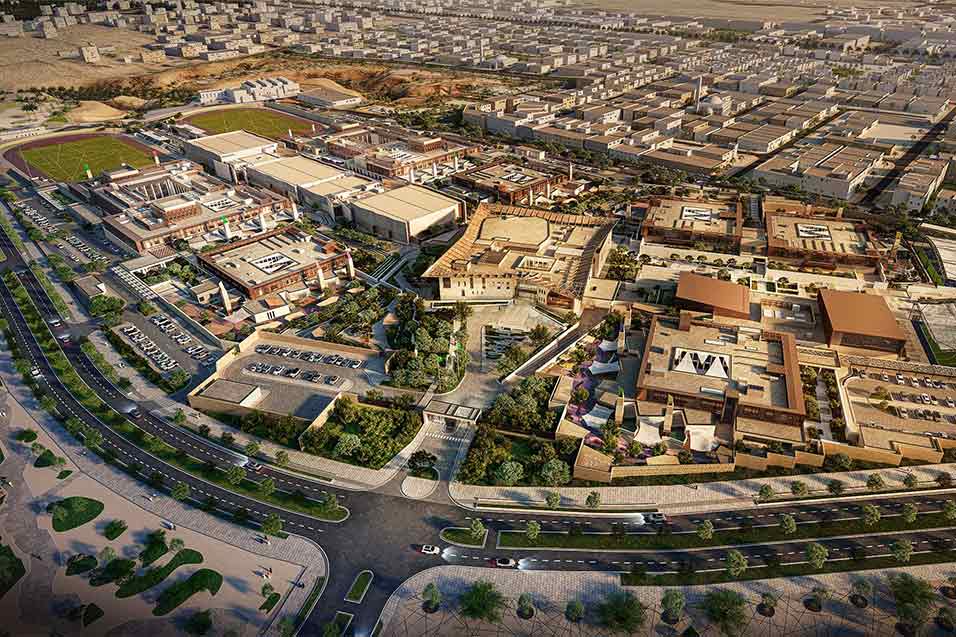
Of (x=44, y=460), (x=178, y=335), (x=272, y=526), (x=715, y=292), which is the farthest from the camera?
(x=178, y=335)

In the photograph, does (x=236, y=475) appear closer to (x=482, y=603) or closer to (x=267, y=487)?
(x=267, y=487)

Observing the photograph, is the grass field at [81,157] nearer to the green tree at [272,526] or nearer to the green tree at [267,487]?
the green tree at [267,487]

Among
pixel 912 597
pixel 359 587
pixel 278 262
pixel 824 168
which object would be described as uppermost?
pixel 824 168

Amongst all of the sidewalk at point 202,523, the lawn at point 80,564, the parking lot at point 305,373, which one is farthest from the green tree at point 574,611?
the lawn at point 80,564

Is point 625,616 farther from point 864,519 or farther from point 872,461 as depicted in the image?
point 872,461

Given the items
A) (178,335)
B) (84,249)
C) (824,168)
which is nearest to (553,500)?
(178,335)

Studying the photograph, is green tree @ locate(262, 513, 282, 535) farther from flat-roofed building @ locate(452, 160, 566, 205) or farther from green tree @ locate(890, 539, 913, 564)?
flat-roofed building @ locate(452, 160, 566, 205)

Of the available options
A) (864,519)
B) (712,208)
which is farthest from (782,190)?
(864,519)
